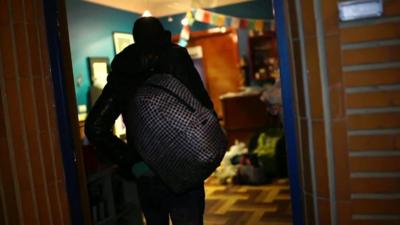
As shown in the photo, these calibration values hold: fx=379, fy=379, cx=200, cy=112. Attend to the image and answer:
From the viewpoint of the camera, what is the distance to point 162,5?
6.07m

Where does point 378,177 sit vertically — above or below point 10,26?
below

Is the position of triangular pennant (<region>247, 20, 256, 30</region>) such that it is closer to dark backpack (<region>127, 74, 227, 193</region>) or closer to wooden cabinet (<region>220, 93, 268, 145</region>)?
wooden cabinet (<region>220, 93, 268, 145</region>)

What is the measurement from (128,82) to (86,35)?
3.17 metres

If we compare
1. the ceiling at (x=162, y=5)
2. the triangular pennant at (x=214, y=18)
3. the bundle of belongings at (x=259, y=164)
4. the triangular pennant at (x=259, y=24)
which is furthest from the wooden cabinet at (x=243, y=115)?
the ceiling at (x=162, y=5)

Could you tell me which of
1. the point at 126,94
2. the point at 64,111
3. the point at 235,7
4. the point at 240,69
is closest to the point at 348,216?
the point at 126,94

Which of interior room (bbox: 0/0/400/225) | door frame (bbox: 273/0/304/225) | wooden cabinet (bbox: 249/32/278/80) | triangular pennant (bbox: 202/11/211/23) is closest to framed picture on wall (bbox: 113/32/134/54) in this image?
triangular pennant (bbox: 202/11/211/23)

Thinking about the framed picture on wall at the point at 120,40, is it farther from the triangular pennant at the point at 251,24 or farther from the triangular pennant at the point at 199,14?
the triangular pennant at the point at 251,24

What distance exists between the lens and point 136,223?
3223 millimetres

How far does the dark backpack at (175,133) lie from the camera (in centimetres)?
145

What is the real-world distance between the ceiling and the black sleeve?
354 centimetres

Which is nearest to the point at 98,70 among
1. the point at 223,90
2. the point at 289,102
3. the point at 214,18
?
the point at 214,18

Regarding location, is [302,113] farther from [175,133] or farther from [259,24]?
[259,24]

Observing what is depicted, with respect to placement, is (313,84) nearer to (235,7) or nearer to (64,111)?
(64,111)

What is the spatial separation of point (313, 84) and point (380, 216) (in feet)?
1.52
